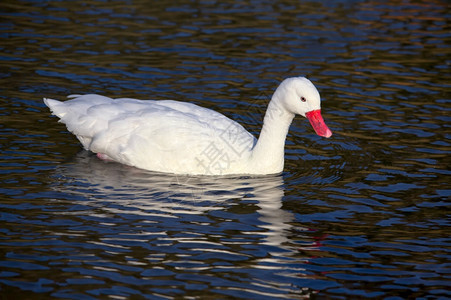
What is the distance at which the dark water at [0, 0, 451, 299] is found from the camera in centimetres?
746

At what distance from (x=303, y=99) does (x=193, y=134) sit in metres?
1.52

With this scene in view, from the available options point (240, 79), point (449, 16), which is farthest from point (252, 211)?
point (449, 16)

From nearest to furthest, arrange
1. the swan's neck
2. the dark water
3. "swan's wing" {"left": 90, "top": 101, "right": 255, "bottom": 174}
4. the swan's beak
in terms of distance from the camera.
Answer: the dark water → the swan's beak → "swan's wing" {"left": 90, "top": 101, "right": 255, "bottom": 174} → the swan's neck

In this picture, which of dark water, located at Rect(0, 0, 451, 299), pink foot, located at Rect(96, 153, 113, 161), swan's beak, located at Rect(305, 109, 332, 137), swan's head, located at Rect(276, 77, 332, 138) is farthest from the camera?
pink foot, located at Rect(96, 153, 113, 161)

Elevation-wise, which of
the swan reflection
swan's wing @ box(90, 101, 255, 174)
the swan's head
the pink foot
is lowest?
the swan reflection

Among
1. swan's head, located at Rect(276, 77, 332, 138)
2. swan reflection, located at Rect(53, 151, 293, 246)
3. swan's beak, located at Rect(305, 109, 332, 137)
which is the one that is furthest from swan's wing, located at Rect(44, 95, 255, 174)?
swan's beak, located at Rect(305, 109, 332, 137)

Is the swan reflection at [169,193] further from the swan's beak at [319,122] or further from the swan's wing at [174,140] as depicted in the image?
the swan's beak at [319,122]

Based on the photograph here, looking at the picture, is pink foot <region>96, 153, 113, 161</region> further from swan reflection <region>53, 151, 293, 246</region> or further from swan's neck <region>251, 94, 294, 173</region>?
swan's neck <region>251, 94, 294, 173</region>

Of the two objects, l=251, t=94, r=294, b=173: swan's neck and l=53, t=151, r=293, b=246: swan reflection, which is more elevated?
l=251, t=94, r=294, b=173: swan's neck

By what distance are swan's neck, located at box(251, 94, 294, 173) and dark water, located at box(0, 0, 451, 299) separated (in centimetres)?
23

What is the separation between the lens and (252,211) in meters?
9.05

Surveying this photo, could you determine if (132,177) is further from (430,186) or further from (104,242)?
(430,186)

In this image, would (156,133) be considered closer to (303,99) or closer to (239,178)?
(239,178)

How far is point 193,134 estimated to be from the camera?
10117 mm
